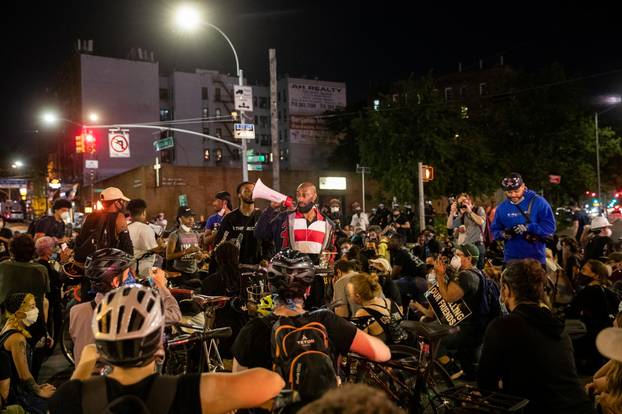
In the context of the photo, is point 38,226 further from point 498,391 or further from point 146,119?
point 146,119

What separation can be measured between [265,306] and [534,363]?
2.53 metres

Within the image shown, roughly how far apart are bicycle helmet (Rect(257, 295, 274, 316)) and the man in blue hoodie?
3.38 meters

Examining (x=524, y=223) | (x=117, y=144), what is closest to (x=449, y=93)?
(x=117, y=144)

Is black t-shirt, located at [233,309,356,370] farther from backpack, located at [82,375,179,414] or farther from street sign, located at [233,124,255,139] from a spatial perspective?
street sign, located at [233,124,255,139]

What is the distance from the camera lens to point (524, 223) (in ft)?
23.1

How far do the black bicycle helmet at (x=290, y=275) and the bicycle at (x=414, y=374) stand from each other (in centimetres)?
153

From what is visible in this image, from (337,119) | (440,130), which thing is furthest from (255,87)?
(440,130)

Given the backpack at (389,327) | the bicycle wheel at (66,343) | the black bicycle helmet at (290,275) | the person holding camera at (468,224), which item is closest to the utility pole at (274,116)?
the person holding camera at (468,224)

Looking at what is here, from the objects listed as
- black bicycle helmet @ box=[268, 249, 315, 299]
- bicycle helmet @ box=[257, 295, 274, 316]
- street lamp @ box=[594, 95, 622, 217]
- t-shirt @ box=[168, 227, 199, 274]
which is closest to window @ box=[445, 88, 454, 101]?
street lamp @ box=[594, 95, 622, 217]

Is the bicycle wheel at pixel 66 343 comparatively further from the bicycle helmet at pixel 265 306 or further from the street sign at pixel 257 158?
the street sign at pixel 257 158

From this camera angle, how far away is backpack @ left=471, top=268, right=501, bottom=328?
6344 millimetres

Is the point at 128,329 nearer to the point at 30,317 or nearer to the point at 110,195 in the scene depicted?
the point at 30,317

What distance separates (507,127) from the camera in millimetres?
44406

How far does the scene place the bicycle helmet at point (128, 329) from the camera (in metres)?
2.31
